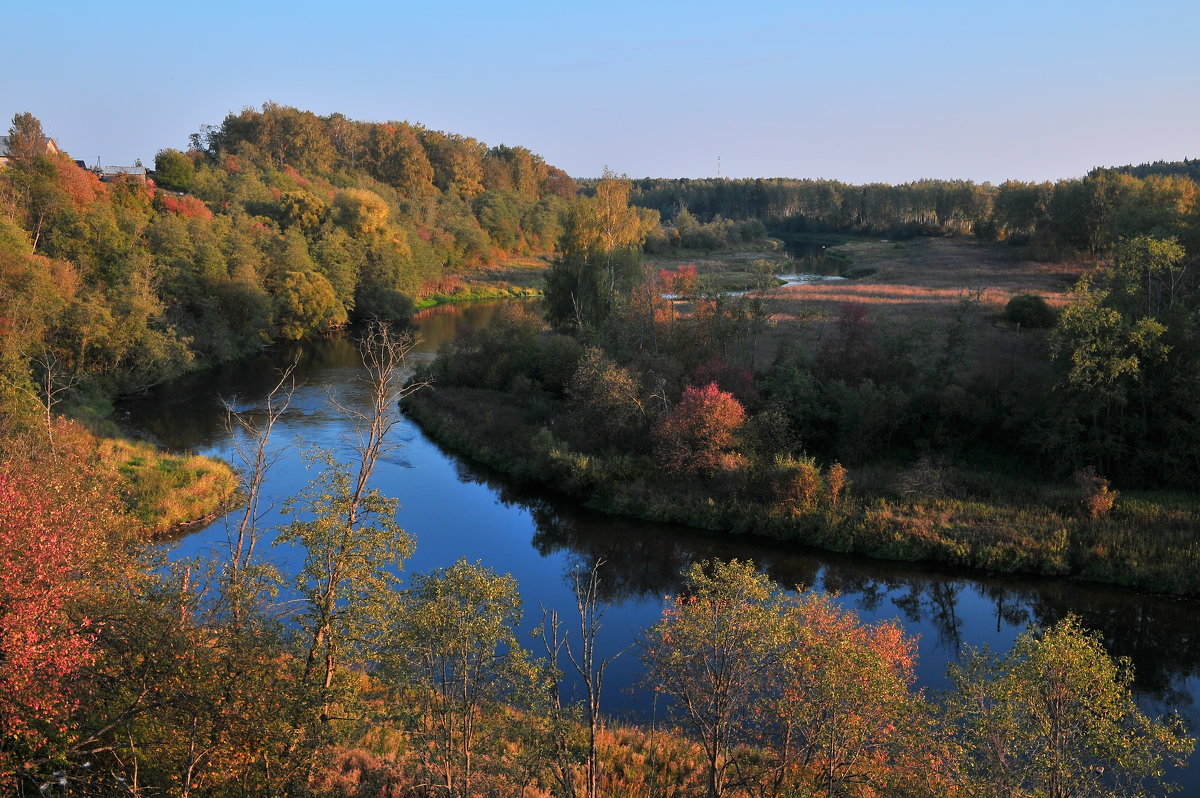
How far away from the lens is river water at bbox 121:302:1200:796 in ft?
68.2

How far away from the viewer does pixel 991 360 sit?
121 ft

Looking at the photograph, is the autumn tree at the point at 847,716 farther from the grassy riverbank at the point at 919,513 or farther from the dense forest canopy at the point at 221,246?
the dense forest canopy at the point at 221,246

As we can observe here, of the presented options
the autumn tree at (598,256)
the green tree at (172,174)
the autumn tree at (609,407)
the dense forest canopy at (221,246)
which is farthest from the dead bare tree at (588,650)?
the green tree at (172,174)

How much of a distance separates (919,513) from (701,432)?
8244 millimetres

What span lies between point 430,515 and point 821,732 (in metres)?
21.6

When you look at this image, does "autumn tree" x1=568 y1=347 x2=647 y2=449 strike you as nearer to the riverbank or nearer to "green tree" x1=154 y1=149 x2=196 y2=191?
the riverbank

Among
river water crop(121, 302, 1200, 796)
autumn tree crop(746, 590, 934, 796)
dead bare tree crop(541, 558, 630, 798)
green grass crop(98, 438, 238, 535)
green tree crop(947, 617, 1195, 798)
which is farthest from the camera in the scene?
green grass crop(98, 438, 238, 535)

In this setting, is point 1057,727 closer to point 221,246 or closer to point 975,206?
point 221,246

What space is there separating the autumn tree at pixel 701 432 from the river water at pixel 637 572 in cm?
279

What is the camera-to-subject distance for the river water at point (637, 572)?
68.2 feet

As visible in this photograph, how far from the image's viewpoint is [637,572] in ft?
86.4

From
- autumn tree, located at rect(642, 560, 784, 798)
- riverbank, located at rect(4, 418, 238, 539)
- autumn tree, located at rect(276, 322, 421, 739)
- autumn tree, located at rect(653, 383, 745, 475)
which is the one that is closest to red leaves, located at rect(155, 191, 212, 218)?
riverbank, located at rect(4, 418, 238, 539)

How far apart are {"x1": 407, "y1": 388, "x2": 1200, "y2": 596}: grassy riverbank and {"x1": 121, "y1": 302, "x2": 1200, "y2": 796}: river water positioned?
0.65 m

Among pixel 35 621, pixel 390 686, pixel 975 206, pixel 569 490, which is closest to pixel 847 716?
pixel 390 686
